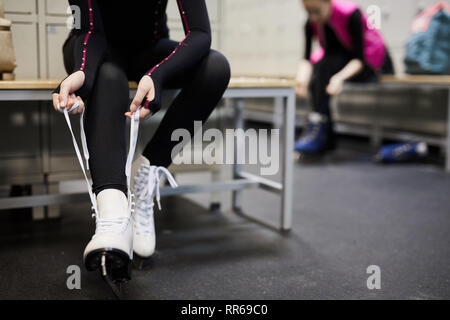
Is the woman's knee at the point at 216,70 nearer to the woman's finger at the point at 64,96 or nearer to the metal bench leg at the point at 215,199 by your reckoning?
the woman's finger at the point at 64,96

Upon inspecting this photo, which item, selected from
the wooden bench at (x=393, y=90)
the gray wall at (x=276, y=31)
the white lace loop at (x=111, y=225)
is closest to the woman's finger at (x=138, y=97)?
the white lace loop at (x=111, y=225)

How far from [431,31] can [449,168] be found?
2.26ft

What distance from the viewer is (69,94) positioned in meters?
1.04

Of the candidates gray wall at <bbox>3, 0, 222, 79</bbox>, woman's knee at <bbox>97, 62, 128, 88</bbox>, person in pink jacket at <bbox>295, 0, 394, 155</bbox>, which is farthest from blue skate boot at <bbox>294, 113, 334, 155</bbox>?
woman's knee at <bbox>97, 62, 128, 88</bbox>

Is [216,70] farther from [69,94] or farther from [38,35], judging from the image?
[38,35]

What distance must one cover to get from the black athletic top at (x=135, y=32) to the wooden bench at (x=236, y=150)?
13cm

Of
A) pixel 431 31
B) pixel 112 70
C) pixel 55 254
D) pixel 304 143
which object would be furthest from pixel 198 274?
pixel 431 31

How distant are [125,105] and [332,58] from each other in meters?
1.87

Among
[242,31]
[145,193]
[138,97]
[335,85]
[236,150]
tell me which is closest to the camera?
[138,97]

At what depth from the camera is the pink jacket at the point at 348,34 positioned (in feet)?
8.56

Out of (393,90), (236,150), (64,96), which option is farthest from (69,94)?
(393,90)

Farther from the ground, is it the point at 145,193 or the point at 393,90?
the point at 393,90

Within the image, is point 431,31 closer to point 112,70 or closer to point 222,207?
point 222,207
